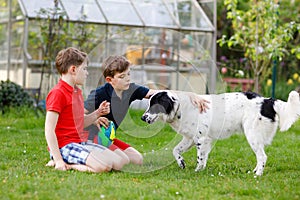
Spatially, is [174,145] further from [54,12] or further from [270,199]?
[54,12]

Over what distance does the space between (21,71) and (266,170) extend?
7.40 meters

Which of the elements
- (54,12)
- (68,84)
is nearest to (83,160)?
(68,84)

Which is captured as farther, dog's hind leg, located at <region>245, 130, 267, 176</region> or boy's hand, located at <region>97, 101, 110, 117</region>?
dog's hind leg, located at <region>245, 130, 267, 176</region>

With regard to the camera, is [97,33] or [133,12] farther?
[133,12]

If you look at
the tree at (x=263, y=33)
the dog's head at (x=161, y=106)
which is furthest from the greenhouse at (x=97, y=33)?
the dog's head at (x=161, y=106)

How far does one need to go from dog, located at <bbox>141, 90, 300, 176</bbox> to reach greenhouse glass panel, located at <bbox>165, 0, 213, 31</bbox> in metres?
7.90

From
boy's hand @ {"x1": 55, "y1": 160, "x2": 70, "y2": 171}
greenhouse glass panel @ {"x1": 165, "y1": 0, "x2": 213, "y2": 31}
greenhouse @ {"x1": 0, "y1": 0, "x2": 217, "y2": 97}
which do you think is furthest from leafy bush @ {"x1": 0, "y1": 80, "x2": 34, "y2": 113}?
boy's hand @ {"x1": 55, "y1": 160, "x2": 70, "y2": 171}

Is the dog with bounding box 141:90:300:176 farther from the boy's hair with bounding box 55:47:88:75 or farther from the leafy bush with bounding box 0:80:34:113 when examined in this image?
the leafy bush with bounding box 0:80:34:113

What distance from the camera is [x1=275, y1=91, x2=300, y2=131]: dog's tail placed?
18.9 feet

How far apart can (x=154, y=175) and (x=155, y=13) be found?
27.3 ft

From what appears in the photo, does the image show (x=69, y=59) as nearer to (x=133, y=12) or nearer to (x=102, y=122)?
(x=102, y=122)

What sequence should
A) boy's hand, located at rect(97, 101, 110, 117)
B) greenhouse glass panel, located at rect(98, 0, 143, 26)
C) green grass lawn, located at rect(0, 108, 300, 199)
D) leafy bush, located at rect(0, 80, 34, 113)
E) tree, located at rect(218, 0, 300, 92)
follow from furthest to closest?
greenhouse glass panel, located at rect(98, 0, 143, 26) < leafy bush, located at rect(0, 80, 34, 113) < tree, located at rect(218, 0, 300, 92) < boy's hand, located at rect(97, 101, 110, 117) < green grass lawn, located at rect(0, 108, 300, 199)

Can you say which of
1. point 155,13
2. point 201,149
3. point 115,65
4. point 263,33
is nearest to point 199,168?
point 201,149

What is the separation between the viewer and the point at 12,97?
10.9 m
